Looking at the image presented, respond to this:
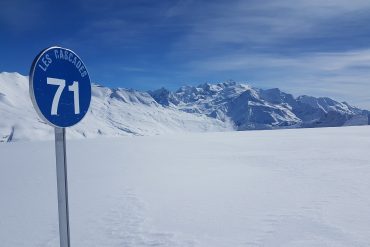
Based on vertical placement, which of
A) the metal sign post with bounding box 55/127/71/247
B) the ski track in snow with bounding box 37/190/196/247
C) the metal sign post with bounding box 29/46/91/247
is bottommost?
the ski track in snow with bounding box 37/190/196/247

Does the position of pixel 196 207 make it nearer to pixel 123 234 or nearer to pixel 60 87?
pixel 123 234

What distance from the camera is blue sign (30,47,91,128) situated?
324cm

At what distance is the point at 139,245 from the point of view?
18.2 feet

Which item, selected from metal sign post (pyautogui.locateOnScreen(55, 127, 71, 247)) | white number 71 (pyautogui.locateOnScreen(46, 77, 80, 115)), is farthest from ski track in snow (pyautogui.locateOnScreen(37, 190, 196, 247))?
white number 71 (pyautogui.locateOnScreen(46, 77, 80, 115))

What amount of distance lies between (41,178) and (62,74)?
9749mm

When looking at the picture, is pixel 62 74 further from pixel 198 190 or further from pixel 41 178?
pixel 41 178

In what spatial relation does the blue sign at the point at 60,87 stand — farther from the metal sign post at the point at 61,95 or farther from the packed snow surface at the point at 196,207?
the packed snow surface at the point at 196,207

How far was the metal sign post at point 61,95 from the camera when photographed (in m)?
3.26

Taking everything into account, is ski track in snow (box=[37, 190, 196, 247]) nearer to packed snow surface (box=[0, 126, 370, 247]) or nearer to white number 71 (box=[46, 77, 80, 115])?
packed snow surface (box=[0, 126, 370, 247])

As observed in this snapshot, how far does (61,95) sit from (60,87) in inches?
2.9

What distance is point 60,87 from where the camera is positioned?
3479mm

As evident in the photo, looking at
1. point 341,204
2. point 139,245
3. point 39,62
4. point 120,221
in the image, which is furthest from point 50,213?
point 341,204

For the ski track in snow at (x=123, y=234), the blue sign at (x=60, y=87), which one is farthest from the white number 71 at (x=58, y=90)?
the ski track in snow at (x=123, y=234)

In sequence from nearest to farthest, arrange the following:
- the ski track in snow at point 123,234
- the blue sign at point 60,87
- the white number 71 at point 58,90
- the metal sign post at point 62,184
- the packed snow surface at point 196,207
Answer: the blue sign at point 60,87 < the white number 71 at point 58,90 < the metal sign post at point 62,184 < the ski track in snow at point 123,234 < the packed snow surface at point 196,207
